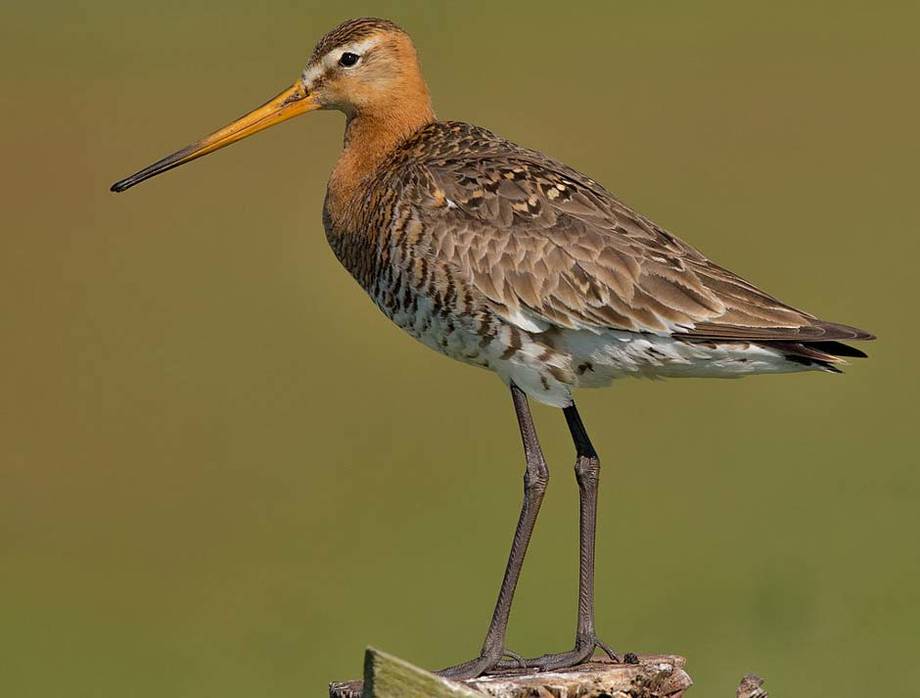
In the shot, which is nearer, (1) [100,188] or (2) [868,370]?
(2) [868,370]

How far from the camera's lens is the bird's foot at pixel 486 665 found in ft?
28.4

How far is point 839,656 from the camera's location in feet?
40.3

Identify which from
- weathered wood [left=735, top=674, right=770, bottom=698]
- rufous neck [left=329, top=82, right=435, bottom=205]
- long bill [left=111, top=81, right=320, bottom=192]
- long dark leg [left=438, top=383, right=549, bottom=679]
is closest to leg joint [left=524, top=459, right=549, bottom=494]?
long dark leg [left=438, top=383, right=549, bottom=679]

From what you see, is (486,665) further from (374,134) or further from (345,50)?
(345,50)

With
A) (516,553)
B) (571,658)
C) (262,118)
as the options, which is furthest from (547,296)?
(262,118)

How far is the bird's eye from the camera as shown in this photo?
9.81 meters

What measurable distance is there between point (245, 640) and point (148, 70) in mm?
13464

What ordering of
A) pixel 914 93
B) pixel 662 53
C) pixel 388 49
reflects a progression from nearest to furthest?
pixel 388 49 < pixel 914 93 < pixel 662 53

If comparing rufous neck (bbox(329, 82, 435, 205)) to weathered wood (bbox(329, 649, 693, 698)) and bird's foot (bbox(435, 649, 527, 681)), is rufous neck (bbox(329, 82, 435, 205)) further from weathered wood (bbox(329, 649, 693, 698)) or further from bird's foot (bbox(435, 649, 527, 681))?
weathered wood (bbox(329, 649, 693, 698))

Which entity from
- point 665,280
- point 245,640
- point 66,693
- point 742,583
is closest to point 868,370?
point 742,583

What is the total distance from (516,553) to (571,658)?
1.84 ft

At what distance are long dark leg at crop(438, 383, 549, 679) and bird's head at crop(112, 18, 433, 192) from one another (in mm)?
1577

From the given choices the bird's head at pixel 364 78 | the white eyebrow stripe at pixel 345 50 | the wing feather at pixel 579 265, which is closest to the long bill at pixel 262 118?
the bird's head at pixel 364 78

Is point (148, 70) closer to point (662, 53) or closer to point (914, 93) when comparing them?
point (662, 53)
